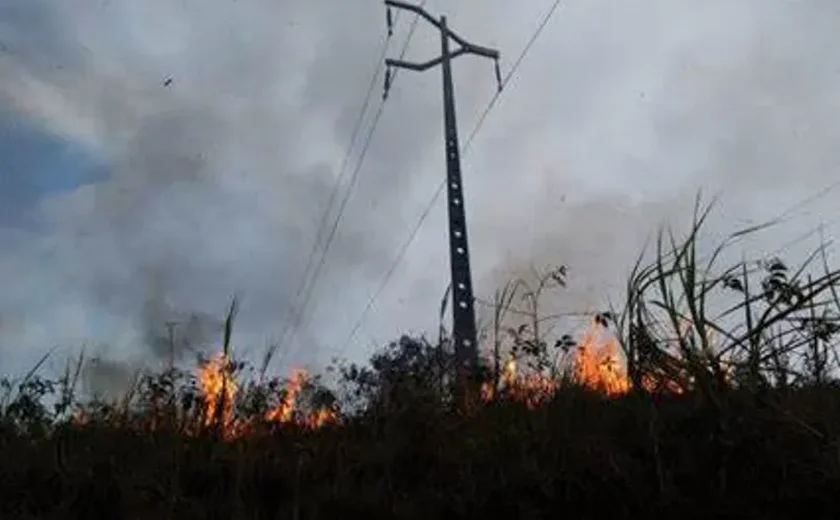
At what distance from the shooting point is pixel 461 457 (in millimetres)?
3895

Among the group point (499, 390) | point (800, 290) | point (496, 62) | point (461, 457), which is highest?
point (496, 62)

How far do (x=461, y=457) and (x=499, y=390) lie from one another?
127 cm

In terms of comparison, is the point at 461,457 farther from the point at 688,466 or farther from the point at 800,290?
the point at 800,290

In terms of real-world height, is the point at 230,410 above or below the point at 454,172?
below

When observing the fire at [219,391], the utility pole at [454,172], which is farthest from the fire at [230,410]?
the utility pole at [454,172]

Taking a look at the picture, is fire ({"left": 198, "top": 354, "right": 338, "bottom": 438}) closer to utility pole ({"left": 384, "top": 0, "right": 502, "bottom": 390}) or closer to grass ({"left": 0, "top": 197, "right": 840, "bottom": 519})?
grass ({"left": 0, "top": 197, "right": 840, "bottom": 519})

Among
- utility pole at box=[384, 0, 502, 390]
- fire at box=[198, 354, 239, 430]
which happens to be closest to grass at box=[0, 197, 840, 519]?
fire at box=[198, 354, 239, 430]

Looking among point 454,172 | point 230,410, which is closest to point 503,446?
point 230,410

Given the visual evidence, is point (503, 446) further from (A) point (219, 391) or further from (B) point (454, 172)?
(B) point (454, 172)

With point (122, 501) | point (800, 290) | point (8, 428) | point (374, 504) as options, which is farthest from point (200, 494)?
point (800, 290)

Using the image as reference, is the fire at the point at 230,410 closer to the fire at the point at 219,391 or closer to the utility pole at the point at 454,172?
the fire at the point at 219,391

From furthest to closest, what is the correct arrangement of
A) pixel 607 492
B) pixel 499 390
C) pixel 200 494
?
pixel 499 390 → pixel 200 494 → pixel 607 492

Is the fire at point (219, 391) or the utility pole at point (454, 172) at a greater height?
the utility pole at point (454, 172)

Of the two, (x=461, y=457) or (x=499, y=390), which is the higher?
(x=499, y=390)
